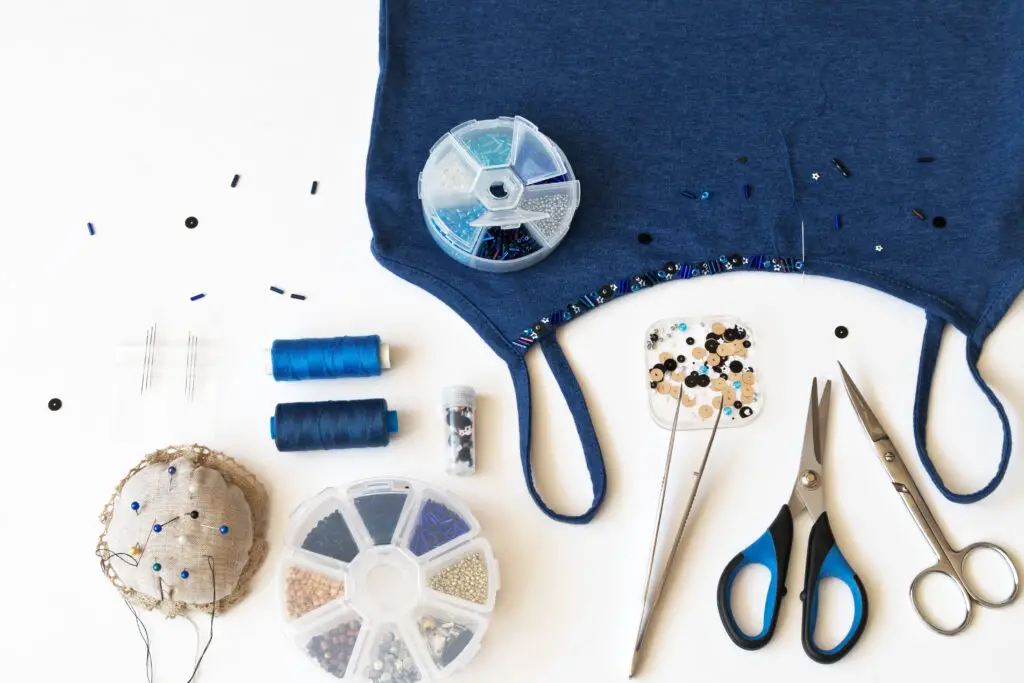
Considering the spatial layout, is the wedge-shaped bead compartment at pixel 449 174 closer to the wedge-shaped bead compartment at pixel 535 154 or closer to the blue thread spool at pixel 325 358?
the wedge-shaped bead compartment at pixel 535 154

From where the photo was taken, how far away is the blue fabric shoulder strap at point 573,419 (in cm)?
146

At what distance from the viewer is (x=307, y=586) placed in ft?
4.58

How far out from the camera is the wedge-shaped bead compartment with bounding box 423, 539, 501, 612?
1396mm

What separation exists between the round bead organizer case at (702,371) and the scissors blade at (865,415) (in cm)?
14

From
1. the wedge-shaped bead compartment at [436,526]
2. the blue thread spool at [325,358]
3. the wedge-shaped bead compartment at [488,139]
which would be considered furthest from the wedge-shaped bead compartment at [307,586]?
the wedge-shaped bead compartment at [488,139]

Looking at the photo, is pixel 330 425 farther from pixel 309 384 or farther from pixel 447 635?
→ pixel 447 635

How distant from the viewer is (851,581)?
55.8 inches

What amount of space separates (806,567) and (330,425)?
2.53 ft

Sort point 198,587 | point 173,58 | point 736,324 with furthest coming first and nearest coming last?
point 173,58
point 736,324
point 198,587

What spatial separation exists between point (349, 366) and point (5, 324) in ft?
1.99

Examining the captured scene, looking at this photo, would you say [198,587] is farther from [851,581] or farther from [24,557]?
[851,581]

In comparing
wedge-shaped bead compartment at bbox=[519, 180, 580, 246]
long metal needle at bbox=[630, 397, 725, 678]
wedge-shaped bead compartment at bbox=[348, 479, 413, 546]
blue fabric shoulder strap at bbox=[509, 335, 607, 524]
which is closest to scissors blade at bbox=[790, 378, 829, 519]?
→ long metal needle at bbox=[630, 397, 725, 678]

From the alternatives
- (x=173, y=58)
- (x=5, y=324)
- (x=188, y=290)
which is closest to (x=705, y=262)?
(x=188, y=290)

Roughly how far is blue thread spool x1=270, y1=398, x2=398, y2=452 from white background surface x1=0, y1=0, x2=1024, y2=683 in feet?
0.18
